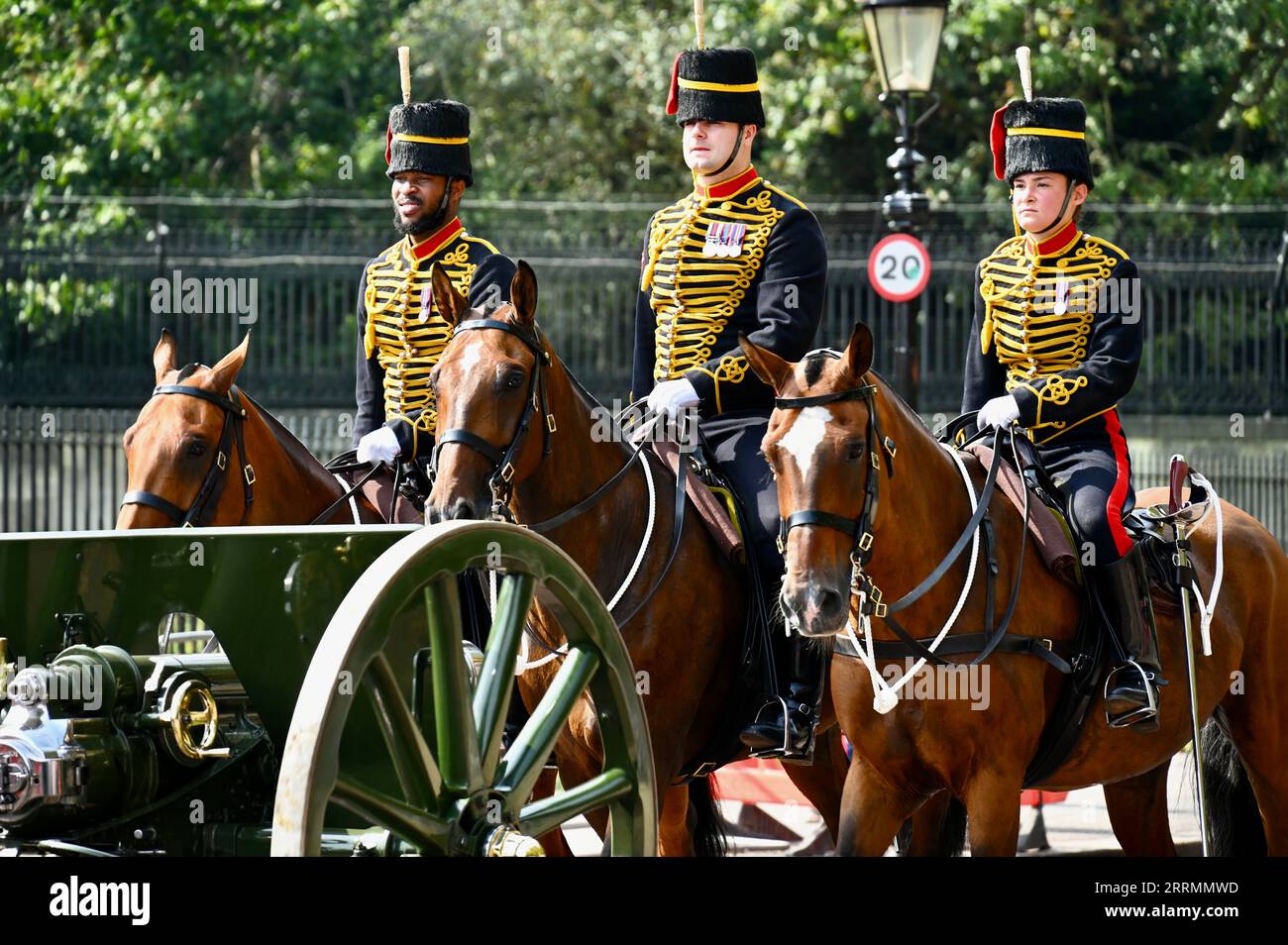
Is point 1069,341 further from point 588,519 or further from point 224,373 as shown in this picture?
point 224,373

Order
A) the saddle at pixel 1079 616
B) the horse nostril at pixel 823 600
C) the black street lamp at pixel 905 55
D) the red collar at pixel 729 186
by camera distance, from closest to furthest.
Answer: the horse nostril at pixel 823 600, the saddle at pixel 1079 616, the red collar at pixel 729 186, the black street lamp at pixel 905 55

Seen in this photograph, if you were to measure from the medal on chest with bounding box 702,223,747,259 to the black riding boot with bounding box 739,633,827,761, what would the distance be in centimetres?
134

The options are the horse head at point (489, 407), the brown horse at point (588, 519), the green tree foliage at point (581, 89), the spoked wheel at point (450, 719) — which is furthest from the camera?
the green tree foliage at point (581, 89)

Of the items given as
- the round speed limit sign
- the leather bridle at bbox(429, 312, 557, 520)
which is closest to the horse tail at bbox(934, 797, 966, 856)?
the leather bridle at bbox(429, 312, 557, 520)

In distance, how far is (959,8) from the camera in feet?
57.0

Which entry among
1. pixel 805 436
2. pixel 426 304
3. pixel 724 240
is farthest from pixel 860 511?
pixel 426 304

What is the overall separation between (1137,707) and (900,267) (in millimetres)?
5013

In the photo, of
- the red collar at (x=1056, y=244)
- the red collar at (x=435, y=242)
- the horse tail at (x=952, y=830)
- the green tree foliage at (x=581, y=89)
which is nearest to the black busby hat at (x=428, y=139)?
the red collar at (x=435, y=242)

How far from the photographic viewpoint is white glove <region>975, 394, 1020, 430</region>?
580cm

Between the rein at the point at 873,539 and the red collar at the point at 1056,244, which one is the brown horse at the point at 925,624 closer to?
the rein at the point at 873,539

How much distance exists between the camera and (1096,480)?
19.2 feet

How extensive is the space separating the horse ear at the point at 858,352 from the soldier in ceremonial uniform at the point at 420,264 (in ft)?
6.29

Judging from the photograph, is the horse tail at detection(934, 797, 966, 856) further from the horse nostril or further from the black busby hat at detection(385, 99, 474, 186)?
the black busby hat at detection(385, 99, 474, 186)

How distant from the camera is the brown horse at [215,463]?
19.1 feet
